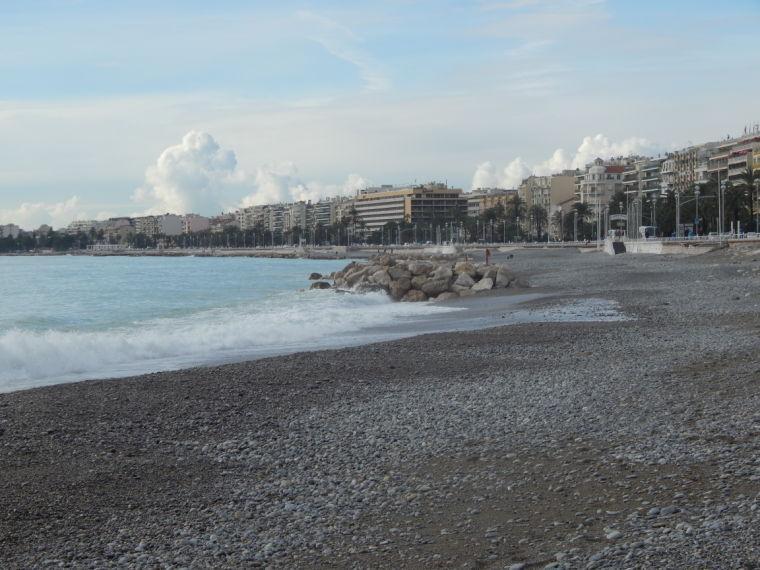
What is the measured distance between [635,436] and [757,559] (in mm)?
2997

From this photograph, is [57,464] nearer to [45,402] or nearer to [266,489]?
[266,489]

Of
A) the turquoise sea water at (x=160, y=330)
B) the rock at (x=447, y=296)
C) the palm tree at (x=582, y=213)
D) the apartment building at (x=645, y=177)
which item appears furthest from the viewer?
the apartment building at (x=645, y=177)

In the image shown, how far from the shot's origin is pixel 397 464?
7.16 meters

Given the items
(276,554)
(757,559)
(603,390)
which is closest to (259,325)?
(603,390)

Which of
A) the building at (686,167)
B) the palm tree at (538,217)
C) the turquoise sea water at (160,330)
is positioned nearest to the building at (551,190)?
the palm tree at (538,217)

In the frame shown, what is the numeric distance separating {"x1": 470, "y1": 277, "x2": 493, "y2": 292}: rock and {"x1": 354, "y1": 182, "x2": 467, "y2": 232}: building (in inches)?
5485

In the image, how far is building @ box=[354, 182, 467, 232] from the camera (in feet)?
590

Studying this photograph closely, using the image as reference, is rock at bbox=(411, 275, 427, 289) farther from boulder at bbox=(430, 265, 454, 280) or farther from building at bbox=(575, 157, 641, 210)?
building at bbox=(575, 157, 641, 210)

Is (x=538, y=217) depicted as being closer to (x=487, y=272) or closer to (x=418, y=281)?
(x=487, y=272)

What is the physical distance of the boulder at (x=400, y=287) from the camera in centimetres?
3328

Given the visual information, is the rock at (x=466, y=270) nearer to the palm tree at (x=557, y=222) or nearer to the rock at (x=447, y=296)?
the rock at (x=447, y=296)

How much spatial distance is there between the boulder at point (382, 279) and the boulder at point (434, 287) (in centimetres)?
263

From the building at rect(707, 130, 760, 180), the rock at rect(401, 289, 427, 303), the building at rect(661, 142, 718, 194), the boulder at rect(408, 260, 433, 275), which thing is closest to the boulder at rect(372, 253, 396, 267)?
the boulder at rect(408, 260, 433, 275)

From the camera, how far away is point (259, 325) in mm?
21219
